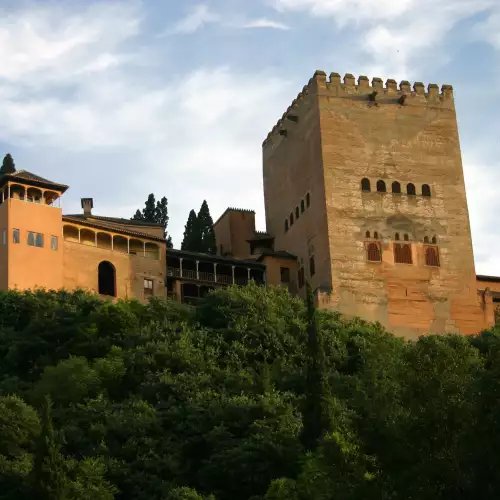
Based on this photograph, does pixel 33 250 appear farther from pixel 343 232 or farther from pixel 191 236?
pixel 191 236

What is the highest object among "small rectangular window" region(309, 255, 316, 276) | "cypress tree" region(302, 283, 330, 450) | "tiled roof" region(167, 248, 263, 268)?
"tiled roof" region(167, 248, 263, 268)

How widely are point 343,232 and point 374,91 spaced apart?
7386 millimetres

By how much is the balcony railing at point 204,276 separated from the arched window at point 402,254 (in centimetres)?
683

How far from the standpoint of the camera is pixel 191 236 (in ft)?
194

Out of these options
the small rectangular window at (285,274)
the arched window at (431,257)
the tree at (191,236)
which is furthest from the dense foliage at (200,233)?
the arched window at (431,257)

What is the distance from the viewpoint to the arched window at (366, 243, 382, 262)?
4878cm

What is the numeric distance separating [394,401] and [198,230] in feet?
123

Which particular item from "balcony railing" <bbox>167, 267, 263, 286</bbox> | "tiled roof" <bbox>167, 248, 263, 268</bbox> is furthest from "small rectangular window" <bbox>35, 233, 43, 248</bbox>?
"tiled roof" <bbox>167, 248, 263, 268</bbox>

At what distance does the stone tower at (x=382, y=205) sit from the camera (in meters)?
48.5

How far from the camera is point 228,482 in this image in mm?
31922

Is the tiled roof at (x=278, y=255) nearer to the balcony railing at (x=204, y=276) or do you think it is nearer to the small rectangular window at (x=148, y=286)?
the balcony railing at (x=204, y=276)

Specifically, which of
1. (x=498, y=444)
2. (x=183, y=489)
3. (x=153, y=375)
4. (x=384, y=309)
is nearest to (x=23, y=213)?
(x=153, y=375)

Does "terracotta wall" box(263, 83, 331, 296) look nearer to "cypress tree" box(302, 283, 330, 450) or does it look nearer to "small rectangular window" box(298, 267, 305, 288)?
"small rectangular window" box(298, 267, 305, 288)

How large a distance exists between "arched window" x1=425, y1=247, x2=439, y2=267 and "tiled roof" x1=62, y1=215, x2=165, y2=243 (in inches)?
459
